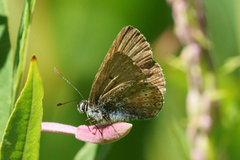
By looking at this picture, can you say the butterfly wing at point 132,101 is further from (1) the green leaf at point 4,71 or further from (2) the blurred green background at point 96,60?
(1) the green leaf at point 4,71

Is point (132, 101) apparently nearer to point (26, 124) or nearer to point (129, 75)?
point (129, 75)

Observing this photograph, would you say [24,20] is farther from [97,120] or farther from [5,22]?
[97,120]

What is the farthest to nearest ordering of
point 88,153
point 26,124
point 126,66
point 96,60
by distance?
1. point 96,60
2. point 126,66
3. point 88,153
4. point 26,124

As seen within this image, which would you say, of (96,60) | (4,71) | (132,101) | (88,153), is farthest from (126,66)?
(96,60)

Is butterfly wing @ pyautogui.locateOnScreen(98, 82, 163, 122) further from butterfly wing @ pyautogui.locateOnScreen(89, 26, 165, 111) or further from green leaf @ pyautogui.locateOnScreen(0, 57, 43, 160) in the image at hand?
green leaf @ pyautogui.locateOnScreen(0, 57, 43, 160)

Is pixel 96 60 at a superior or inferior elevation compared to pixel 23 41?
inferior

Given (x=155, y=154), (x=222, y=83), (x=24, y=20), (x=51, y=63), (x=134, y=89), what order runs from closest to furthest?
(x=24, y=20) → (x=134, y=89) → (x=222, y=83) → (x=51, y=63) → (x=155, y=154)

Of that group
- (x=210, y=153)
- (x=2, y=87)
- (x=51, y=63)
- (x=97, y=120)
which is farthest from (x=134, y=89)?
(x=51, y=63)

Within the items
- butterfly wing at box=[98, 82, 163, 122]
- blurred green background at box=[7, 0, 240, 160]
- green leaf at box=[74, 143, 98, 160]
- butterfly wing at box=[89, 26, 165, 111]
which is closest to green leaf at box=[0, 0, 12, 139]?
green leaf at box=[74, 143, 98, 160]
